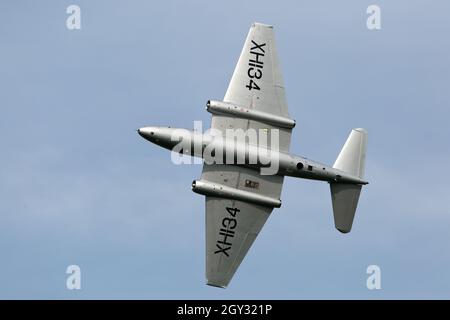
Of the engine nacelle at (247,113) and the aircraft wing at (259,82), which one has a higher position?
the aircraft wing at (259,82)

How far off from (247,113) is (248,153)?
3090 mm

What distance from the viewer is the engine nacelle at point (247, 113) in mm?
63969

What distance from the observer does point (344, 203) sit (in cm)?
6625

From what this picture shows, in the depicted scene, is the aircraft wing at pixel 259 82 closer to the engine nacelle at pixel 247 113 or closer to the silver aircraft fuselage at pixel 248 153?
the engine nacelle at pixel 247 113

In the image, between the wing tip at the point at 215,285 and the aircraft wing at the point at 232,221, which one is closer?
the aircraft wing at the point at 232,221

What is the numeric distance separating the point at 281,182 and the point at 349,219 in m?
6.15

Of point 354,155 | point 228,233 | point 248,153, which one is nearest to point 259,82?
point 248,153

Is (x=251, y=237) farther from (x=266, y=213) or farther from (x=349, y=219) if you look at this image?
(x=349, y=219)

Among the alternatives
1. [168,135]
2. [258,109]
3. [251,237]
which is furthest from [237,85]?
[251,237]

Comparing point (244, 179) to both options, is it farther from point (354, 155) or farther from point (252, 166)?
point (354, 155)

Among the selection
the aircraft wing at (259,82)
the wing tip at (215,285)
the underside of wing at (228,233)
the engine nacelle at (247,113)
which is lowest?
the wing tip at (215,285)

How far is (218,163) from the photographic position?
6412 cm

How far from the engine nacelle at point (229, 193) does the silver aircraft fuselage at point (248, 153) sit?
205 cm

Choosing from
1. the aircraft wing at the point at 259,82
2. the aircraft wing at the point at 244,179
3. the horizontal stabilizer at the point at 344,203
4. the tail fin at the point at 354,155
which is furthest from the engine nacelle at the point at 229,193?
the tail fin at the point at 354,155
